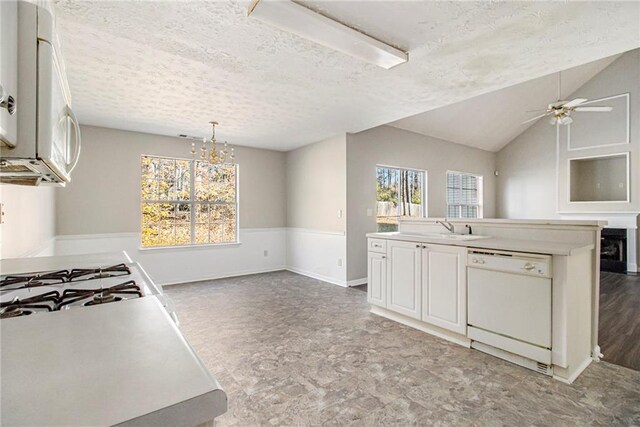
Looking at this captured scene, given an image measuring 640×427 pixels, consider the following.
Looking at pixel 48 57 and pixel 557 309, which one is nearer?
pixel 48 57

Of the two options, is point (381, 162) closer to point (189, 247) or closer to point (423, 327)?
point (423, 327)

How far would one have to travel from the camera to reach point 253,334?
118 inches

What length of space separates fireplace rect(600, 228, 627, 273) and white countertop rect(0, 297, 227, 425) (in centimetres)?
805

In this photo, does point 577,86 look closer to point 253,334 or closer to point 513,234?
point 513,234

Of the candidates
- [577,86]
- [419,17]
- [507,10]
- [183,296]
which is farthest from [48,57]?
[577,86]

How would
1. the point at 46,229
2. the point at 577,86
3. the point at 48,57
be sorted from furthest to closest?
1. the point at 577,86
2. the point at 46,229
3. the point at 48,57

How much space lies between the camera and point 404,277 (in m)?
3.16

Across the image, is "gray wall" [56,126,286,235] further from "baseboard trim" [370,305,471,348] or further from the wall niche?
the wall niche

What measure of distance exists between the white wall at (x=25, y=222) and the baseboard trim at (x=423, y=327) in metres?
3.27

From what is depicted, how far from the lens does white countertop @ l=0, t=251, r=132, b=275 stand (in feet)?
5.46

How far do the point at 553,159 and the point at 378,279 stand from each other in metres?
6.35

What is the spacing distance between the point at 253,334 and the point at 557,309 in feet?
8.36

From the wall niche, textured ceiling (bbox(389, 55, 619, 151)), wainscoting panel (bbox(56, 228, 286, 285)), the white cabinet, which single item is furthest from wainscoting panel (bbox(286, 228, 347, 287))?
the wall niche

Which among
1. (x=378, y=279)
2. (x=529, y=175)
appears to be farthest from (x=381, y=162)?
(x=529, y=175)
